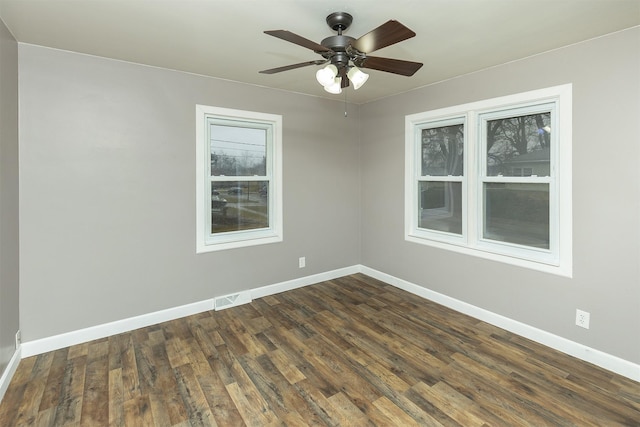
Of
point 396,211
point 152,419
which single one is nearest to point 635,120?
point 396,211

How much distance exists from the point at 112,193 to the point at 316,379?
2435 mm

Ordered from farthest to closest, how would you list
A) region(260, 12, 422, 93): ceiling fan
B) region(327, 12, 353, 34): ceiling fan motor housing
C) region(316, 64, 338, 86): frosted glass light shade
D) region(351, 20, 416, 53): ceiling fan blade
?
region(327, 12, 353, 34): ceiling fan motor housing, region(316, 64, 338, 86): frosted glass light shade, region(260, 12, 422, 93): ceiling fan, region(351, 20, 416, 53): ceiling fan blade

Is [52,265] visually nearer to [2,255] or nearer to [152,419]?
[2,255]

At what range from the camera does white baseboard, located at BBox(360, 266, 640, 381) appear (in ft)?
7.82

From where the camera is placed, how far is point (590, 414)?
1.99 metres

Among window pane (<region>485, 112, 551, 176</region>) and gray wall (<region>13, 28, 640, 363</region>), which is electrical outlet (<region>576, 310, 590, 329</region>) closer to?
gray wall (<region>13, 28, 640, 363</region>)

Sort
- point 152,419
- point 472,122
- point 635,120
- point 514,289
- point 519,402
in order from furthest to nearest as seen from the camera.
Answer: point 472,122
point 514,289
point 635,120
point 519,402
point 152,419

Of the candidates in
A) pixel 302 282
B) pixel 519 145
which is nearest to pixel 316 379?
pixel 302 282

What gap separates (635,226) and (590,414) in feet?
4.44

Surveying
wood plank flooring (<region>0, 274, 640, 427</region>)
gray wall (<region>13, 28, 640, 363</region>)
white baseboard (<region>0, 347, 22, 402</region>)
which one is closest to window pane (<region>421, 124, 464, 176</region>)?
gray wall (<region>13, 28, 640, 363</region>)

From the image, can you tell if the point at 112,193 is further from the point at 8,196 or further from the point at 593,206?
the point at 593,206

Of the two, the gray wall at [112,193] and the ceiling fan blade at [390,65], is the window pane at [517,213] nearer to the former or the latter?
the ceiling fan blade at [390,65]

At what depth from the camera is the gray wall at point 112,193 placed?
262 cm

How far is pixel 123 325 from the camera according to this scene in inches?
119
